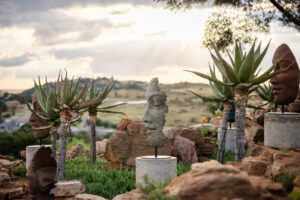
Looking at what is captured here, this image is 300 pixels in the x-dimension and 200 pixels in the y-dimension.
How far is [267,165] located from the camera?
388 inches

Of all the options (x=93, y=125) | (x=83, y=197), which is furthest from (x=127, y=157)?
(x=83, y=197)

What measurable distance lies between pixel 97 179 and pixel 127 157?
2.27 meters

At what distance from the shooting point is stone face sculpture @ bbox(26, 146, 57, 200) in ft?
33.8

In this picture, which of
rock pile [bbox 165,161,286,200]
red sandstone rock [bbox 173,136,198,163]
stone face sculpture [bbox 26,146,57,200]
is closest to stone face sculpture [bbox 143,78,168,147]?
stone face sculpture [bbox 26,146,57,200]

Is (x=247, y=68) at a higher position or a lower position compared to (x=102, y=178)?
higher

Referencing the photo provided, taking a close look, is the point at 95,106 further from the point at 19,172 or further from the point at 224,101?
the point at 224,101

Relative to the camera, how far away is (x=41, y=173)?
10344mm

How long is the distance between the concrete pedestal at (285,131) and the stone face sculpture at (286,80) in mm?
602

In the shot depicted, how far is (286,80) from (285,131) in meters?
1.38

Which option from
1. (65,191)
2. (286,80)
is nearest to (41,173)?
(65,191)

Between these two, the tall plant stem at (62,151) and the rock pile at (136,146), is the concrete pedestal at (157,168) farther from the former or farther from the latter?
the rock pile at (136,146)

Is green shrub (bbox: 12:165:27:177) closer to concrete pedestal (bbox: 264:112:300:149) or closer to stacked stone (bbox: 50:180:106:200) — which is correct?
stacked stone (bbox: 50:180:106:200)

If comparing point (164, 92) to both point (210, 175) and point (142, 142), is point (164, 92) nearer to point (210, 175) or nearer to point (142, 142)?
point (142, 142)

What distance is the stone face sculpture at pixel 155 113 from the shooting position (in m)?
12.0
